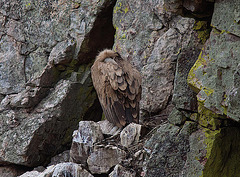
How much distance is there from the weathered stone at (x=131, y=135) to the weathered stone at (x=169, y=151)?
38.2 inches

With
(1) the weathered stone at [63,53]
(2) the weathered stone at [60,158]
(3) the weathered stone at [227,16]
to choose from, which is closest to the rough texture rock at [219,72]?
(3) the weathered stone at [227,16]

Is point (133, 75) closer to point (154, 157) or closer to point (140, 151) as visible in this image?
point (140, 151)

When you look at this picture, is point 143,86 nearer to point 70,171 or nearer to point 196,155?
point 70,171

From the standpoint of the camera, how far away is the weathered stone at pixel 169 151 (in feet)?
11.8

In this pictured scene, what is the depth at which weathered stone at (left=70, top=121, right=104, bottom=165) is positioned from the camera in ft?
A: 16.5

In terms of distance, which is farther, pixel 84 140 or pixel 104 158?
pixel 84 140

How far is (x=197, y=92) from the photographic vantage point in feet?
11.3

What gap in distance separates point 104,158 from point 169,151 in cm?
134

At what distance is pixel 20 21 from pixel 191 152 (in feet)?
19.1

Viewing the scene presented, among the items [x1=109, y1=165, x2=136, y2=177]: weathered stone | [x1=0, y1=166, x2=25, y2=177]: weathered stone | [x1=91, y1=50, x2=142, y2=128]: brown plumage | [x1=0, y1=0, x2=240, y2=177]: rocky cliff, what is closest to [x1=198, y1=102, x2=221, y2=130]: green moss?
[x1=0, y1=0, x2=240, y2=177]: rocky cliff

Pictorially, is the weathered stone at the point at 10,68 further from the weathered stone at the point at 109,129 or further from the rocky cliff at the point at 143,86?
the weathered stone at the point at 109,129

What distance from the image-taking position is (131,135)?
4.84 m

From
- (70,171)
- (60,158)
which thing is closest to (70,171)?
(70,171)

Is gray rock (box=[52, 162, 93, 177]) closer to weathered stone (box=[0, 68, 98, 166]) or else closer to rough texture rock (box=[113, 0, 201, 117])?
rough texture rock (box=[113, 0, 201, 117])
